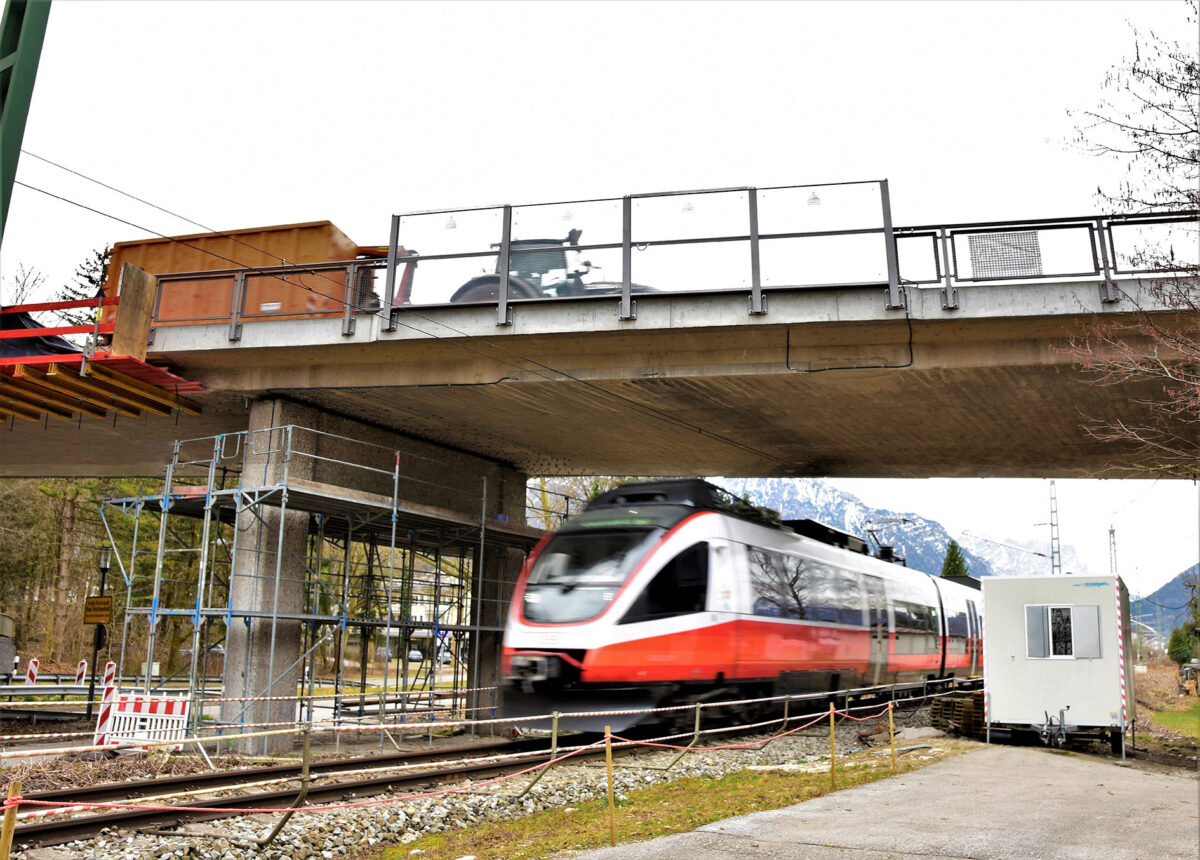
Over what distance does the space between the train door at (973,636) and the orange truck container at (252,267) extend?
2270 centimetres

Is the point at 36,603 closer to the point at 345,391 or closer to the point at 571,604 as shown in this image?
the point at 345,391

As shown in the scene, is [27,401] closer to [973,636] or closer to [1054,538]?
[973,636]

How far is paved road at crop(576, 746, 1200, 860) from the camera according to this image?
7391mm

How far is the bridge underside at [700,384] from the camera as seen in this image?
14555 millimetres

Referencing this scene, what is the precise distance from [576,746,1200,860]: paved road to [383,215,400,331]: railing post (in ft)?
31.0

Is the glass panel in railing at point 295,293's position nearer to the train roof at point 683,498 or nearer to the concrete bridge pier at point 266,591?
the concrete bridge pier at point 266,591

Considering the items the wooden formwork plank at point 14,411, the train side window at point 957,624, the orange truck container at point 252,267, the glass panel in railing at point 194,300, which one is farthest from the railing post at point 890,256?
the train side window at point 957,624

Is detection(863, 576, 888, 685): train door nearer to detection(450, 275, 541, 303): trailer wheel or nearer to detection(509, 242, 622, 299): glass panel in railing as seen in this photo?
detection(509, 242, 622, 299): glass panel in railing

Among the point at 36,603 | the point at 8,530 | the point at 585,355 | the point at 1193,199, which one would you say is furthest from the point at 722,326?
the point at 36,603

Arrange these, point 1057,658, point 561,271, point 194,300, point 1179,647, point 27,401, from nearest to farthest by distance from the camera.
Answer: point 561,271 < point 1057,658 < point 194,300 < point 27,401 < point 1179,647

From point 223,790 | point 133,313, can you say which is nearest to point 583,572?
point 223,790

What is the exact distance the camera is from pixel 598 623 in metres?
13.7

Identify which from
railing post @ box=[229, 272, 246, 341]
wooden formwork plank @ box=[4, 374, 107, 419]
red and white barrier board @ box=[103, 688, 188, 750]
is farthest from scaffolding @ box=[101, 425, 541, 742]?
wooden formwork plank @ box=[4, 374, 107, 419]

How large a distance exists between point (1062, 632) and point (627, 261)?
30.0ft
